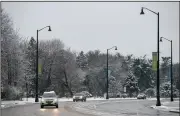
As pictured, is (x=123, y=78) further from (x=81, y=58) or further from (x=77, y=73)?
(x=77, y=73)

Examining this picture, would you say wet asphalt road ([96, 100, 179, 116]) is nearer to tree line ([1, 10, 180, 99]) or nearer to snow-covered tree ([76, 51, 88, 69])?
tree line ([1, 10, 180, 99])

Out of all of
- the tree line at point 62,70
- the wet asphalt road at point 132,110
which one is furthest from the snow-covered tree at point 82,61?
the wet asphalt road at point 132,110

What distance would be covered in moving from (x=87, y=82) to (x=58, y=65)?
56.8ft

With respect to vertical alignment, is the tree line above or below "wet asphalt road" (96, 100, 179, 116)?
above

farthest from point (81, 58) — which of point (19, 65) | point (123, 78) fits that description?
point (19, 65)

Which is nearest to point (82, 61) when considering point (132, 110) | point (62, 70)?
point (62, 70)

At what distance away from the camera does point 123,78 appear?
13062 centimetres

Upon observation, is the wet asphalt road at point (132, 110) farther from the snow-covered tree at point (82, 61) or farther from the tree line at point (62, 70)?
the snow-covered tree at point (82, 61)

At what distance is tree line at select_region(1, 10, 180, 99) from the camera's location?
2311 inches

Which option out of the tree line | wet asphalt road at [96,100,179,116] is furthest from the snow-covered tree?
wet asphalt road at [96,100,179,116]

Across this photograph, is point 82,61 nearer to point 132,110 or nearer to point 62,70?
point 62,70

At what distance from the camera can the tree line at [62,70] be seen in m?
58.7

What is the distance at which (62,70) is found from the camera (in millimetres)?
102000

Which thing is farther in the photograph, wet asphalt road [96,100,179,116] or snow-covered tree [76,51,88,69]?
snow-covered tree [76,51,88,69]
